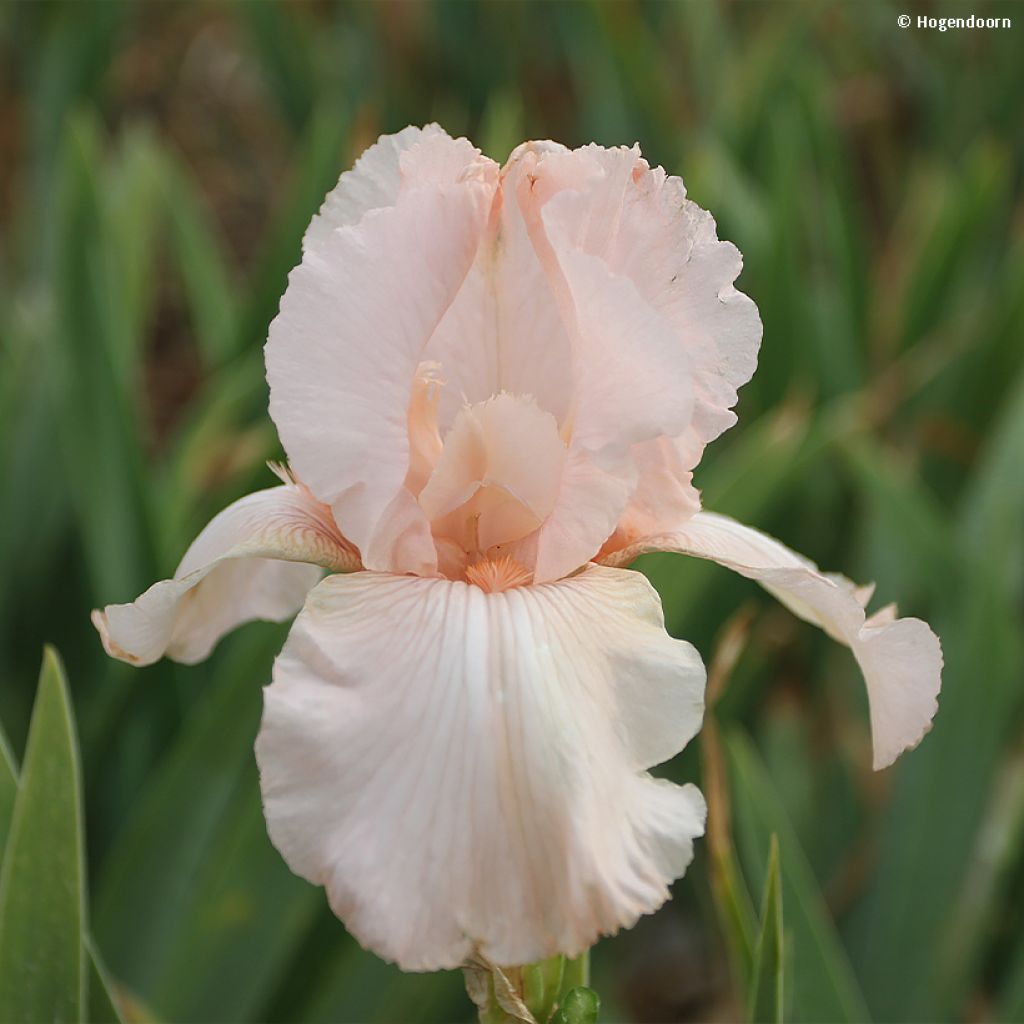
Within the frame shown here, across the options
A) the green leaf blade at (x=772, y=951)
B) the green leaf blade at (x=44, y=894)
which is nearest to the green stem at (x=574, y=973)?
the green leaf blade at (x=772, y=951)

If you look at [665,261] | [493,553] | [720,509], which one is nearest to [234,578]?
[493,553]

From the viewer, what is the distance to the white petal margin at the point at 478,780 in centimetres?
40

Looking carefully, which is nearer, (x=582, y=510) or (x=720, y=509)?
(x=582, y=510)

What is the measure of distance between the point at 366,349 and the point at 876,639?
22cm

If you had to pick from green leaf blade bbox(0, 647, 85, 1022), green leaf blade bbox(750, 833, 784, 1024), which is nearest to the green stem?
green leaf blade bbox(750, 833, 784, 1024)

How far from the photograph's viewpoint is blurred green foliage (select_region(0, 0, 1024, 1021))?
0.89m

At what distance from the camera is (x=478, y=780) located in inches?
16.1

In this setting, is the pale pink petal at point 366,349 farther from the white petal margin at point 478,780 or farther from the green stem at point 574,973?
the green stem at point 574,973

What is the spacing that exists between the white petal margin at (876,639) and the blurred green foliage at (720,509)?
114 mm

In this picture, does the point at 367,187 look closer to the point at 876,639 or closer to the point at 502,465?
the point at 502,465

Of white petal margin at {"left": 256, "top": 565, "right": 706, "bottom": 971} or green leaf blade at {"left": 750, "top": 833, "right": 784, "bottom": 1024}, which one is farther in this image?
green leaf blade at {"left": 750, "top": 833, "right": 784, "bottom": 1024}

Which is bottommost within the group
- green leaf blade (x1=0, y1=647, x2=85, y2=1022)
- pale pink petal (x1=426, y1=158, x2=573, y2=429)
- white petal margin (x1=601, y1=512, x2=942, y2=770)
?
green leaf blade (x1=0, y1=647, x2=85, y2=1022)

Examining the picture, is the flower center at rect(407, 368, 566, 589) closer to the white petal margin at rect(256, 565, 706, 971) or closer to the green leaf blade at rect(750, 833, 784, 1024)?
the white petal margin at rect(256, 565, 706, 971)

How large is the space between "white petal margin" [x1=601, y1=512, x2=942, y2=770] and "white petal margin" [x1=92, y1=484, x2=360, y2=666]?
118 millimetres
